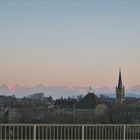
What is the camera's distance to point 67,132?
9930 mm

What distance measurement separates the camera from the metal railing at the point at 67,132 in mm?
9656

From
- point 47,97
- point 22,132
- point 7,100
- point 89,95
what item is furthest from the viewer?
point 47,97

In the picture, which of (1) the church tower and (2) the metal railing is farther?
(1) the church tower

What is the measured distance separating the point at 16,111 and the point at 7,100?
165ft

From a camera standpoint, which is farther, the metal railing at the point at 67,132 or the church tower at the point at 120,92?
the church tower at the point at 120,92

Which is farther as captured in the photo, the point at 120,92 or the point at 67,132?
the point at 120,92

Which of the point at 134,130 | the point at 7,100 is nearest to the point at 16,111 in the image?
the point at 7,100

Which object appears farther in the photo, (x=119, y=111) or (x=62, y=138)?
(x=119, y=111)

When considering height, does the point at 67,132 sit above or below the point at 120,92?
below

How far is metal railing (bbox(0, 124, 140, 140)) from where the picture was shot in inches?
380

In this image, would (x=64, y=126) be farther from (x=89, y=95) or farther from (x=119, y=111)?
(x=89, y=95)

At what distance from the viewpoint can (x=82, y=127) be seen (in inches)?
391

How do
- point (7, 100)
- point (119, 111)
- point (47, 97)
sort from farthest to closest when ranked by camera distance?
1. point (47, 97)
2. point (7, 100)
3. point (119, 111)

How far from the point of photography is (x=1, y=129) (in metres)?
9.74
